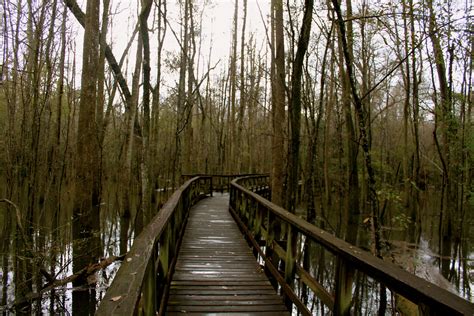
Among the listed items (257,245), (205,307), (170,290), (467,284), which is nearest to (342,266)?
(205,307)

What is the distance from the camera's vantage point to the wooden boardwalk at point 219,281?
13.2 feet

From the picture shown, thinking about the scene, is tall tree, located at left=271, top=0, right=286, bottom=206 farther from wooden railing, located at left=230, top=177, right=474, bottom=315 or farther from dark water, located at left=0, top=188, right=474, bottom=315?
wooden railing, located at left=230, top=177, right=474, bottom=315

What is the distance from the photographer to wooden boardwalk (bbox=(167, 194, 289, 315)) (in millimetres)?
4012

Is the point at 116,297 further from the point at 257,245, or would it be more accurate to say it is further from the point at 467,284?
the point at 467,284

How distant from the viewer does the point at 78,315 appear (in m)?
7.30

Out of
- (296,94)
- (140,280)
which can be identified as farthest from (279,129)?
(140,280)

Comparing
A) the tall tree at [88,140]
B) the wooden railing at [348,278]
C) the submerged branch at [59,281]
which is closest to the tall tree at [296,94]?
the wooden railing at [348,278]

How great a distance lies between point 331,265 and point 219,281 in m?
7.60

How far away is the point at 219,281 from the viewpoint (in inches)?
194

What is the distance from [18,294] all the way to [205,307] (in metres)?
5.20

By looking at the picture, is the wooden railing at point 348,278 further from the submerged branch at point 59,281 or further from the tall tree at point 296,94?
the submerged branch at point 59,281

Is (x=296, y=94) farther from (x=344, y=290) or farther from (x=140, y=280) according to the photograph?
(x=140, y=280)

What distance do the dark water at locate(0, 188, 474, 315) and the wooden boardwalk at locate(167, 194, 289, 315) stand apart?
8.62ft

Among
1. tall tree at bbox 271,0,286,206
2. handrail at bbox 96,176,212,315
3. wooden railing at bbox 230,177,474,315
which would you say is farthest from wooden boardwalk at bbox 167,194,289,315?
tall tree at bbox 271,0,286,206
